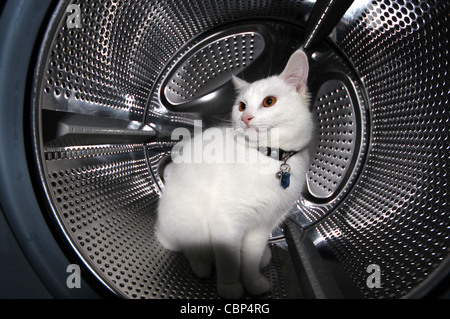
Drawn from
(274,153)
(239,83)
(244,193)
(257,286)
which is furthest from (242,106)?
(257,286)


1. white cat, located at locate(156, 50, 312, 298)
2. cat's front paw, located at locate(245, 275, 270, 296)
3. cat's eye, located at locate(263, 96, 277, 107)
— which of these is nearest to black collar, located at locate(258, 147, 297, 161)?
white cat, located at locate(156, 50, 312, 298)

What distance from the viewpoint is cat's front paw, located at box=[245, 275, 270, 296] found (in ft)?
2.74

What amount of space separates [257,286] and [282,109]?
57 centimetres

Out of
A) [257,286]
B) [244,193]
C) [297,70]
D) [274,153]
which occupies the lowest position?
[257,286]

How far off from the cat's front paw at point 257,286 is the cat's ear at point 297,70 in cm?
66

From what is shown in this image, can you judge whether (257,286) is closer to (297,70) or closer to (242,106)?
(242,106)

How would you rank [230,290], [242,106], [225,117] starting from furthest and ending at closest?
[225,117]
[242,106]
[230,290]

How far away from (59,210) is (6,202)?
0.10 m

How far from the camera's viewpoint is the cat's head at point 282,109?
864 millimetres

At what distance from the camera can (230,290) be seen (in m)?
0.81

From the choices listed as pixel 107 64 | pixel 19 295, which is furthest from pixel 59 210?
pixel 107 64

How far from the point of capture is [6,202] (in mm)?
561

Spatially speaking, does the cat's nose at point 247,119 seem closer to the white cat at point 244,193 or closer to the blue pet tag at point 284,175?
the white cat at point 244,193
